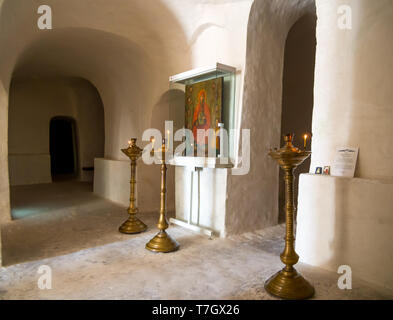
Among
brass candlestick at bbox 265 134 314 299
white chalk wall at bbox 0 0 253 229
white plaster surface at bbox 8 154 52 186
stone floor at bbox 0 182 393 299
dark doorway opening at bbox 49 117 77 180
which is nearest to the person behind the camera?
brass candlestick at bbox 265 134 314 299

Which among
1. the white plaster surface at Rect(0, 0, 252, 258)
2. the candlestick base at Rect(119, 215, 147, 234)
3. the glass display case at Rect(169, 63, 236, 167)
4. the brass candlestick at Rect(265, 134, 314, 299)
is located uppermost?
the white plaster surface at Rect(0, 0, 252, 258)

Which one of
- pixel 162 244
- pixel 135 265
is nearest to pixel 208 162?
pixel 162 244

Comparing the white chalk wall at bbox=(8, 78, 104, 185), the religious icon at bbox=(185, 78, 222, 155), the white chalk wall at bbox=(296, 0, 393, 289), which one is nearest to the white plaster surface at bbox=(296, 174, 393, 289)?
the white chalk wall at bbox=(296, 0, 393, 289)

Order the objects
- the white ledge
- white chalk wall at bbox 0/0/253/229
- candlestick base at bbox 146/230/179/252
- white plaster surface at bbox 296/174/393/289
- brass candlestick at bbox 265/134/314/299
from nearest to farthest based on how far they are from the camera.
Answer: brass candlestick at bbox 265/134/314/299, white plaster surface at bbox 296/174/393/289, candlestick base at bbox 146/230/179/252, the white ledge, white chalk wall at bbox 0/0/253/229

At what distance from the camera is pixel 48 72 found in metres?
7.80

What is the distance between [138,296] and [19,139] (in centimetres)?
952

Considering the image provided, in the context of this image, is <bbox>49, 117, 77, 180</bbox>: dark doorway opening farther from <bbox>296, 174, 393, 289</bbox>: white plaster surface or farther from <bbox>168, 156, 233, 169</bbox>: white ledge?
<bbox>296, 174, 393, 289</bbox>: white plaster surface

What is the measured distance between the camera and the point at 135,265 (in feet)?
10.6

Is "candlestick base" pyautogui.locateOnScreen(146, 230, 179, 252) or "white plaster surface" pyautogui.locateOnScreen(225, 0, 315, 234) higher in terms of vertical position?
"white plaster surface" pyautogui.locateOnScreen(225, 0, 315, 234)

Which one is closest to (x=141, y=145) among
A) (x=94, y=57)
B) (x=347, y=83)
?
(x=94, y=57)

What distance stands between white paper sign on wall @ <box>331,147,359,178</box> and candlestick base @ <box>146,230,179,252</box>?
2090 millimetres

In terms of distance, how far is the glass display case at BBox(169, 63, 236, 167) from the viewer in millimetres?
4535

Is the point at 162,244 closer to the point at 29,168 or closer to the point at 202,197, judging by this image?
A: the point at 202,197
